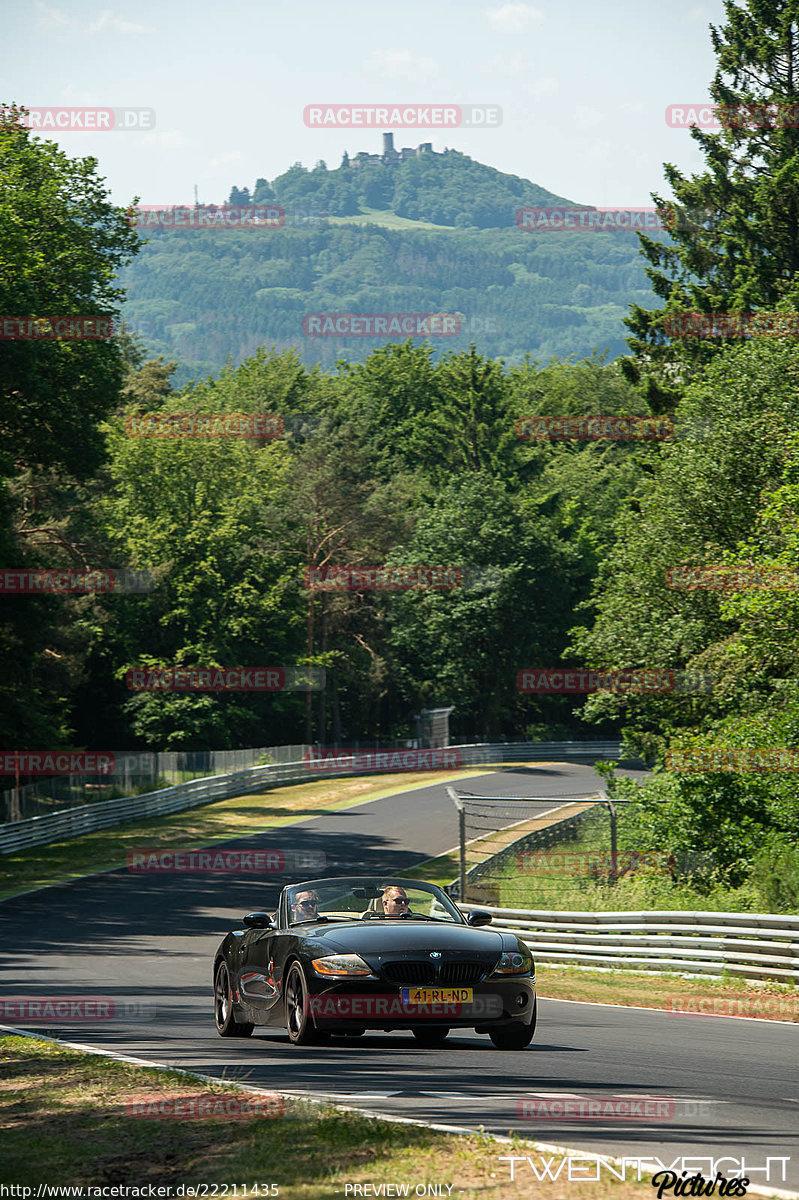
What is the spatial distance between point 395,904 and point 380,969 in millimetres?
1412

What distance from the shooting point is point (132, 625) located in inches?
2781

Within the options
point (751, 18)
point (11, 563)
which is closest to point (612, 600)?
point (11, 563)

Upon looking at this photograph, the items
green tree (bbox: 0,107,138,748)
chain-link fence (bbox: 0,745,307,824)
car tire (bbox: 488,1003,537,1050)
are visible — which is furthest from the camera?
chain-link fence (bbox: 0,745,307,824)

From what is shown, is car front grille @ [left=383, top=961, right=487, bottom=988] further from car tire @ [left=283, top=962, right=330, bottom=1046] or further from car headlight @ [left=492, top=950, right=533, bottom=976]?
car tire @ [left=283, top=962, right=330, bottom=1046]

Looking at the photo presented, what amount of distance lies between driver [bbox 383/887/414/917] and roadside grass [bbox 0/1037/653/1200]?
296 cm

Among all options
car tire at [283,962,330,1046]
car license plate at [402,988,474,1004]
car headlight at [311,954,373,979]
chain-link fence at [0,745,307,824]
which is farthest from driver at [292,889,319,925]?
chain-link fence at [0,745,307,824]

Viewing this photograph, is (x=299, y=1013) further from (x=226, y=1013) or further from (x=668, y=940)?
(x=668, y=940)

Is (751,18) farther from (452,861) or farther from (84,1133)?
(84,1133)

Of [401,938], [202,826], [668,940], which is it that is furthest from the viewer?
[202,826]

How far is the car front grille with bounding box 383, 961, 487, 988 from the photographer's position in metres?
10.2

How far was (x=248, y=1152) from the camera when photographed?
275 inches

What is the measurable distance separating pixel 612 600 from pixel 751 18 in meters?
24.1

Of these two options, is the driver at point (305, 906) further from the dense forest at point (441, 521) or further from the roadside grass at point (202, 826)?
the roadside grass at point (202, 826)

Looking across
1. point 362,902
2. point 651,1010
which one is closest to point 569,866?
point 651,1010
